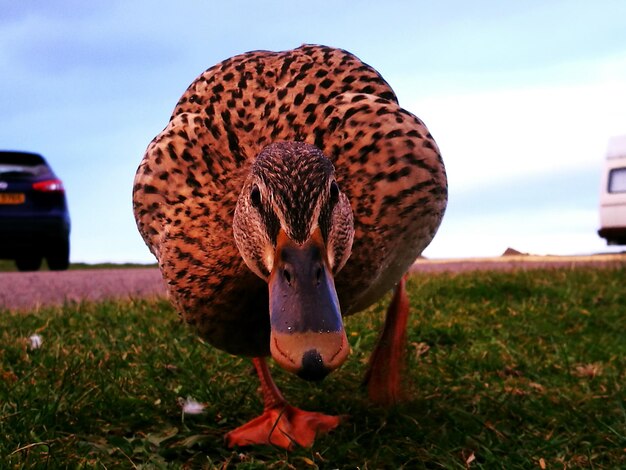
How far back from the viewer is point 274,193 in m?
2.21

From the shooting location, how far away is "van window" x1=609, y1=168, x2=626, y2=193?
16.6 metres

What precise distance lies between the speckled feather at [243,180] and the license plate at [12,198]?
10976 millimetres

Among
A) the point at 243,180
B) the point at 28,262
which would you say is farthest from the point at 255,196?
the point at 28,262

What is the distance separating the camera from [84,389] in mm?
3816

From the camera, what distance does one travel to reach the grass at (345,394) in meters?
3.15

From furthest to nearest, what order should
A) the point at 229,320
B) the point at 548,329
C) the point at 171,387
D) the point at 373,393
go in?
1. the point at 548,329
2. the point at 171,387
3. the point at 373,393
4. the point at 229,320

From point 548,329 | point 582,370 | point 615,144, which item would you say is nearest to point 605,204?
point 615,144

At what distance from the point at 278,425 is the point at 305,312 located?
4.57 feet

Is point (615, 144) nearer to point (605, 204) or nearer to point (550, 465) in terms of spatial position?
point (605, 204)

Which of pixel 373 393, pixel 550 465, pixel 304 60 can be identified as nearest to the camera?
pixel 550 465

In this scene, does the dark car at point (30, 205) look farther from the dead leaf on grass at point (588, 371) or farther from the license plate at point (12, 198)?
the dead leaf on grass at point (588, 371)

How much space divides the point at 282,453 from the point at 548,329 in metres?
3.15

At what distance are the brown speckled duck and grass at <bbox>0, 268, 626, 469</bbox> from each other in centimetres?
28

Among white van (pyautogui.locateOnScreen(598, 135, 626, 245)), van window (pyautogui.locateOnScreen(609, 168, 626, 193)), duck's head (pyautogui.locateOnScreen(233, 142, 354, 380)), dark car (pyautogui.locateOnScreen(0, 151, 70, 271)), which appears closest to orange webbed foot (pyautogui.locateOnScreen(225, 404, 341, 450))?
duck's head (pyautogui.locateOnScreen(233, 142, 354, 380))
